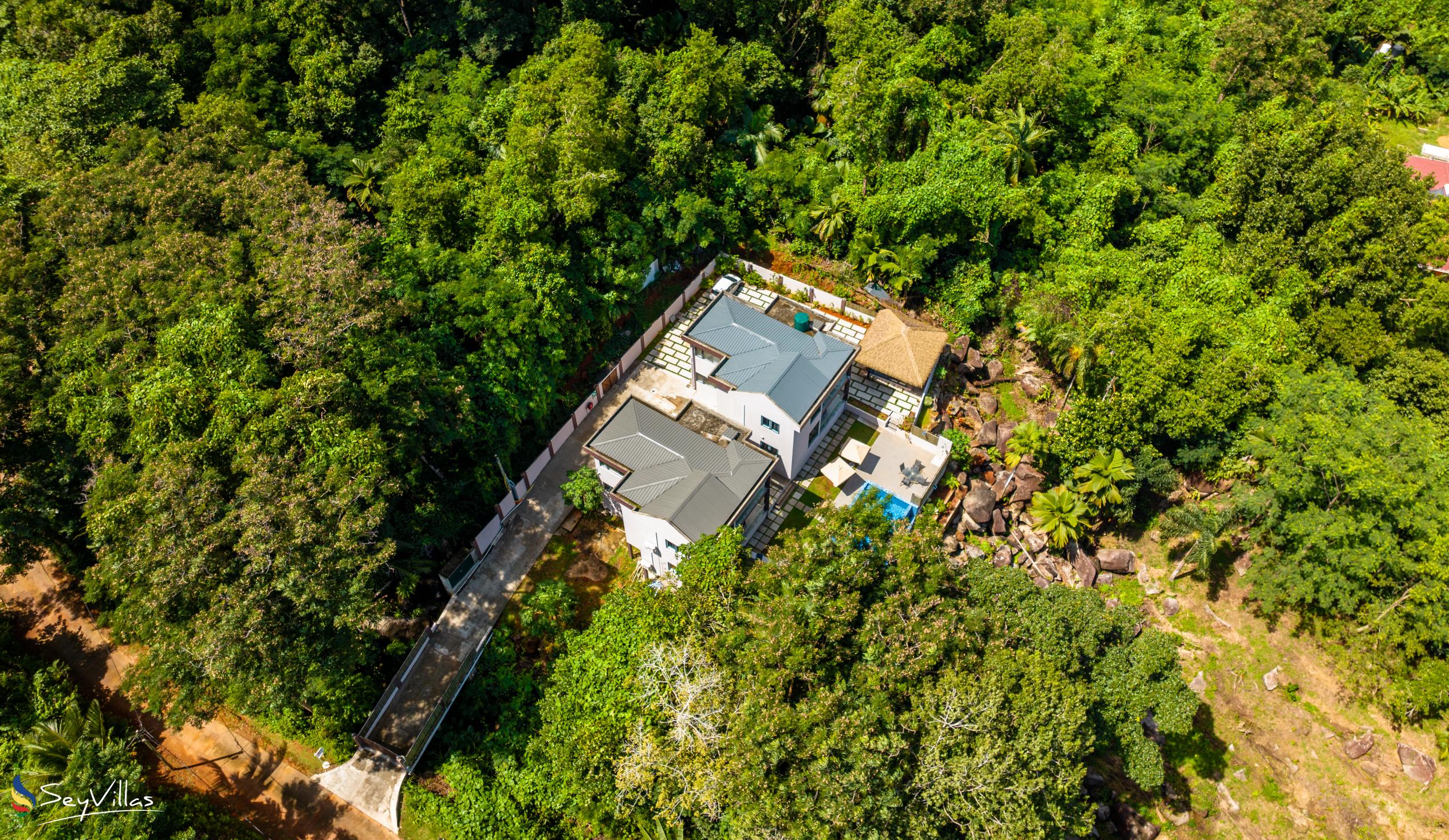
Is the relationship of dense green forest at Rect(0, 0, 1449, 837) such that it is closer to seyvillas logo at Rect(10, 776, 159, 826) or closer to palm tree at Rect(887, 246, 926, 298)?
palm tree at Rect(887, 246, 926, 298)

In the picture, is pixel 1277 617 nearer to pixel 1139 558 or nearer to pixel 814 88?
pixel 1139 558

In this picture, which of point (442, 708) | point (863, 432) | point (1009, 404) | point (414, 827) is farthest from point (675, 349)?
point (414, 827)

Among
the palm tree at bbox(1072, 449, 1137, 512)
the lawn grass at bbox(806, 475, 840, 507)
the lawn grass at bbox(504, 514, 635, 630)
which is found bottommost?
the lawn grass at bbox(504, 514, 635, 630)

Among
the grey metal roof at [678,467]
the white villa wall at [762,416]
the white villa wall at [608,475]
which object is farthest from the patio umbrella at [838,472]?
the white villa wall at [608,475]

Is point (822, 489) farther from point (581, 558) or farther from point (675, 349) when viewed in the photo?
point (581, 558)

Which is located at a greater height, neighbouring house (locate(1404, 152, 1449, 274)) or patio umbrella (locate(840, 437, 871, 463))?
neighbouring house (locate(1404, 152, 1449, 274))

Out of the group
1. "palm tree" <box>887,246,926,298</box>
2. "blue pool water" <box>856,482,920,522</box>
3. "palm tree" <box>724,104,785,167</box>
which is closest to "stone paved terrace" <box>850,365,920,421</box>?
"blue pool water" <box>856,482,920,522</box>

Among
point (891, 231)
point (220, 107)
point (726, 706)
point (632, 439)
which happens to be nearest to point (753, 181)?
point (891, 231)
